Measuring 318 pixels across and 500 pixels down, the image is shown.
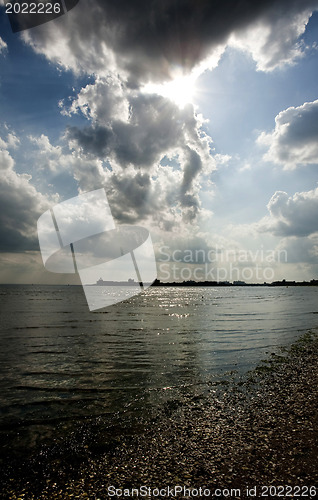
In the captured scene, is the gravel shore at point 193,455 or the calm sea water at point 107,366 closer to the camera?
the gravel shore at point 193,455

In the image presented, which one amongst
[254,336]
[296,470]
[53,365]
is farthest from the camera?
[254,336]

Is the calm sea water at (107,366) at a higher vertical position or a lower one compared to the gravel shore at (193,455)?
lower

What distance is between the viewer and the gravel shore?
5559mm

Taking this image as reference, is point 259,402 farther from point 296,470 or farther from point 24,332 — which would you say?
point 24,332

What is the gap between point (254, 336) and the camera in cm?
2492

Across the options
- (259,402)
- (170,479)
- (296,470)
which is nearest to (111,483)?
(170,479)

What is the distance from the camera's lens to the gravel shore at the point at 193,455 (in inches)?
219

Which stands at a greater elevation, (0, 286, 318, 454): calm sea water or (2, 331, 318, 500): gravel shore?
(2, 331, 318, 500): gravel shore

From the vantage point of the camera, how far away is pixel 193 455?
6570mm

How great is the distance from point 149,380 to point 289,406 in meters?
6.43

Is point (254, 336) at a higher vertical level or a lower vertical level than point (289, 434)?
lower

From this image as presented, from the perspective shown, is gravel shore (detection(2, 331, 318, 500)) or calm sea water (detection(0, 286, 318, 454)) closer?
gravel shore (detection(2, 331, 318, 500))

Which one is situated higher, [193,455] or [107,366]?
[193,455]

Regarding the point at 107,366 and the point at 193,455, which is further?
the point at 107,366
